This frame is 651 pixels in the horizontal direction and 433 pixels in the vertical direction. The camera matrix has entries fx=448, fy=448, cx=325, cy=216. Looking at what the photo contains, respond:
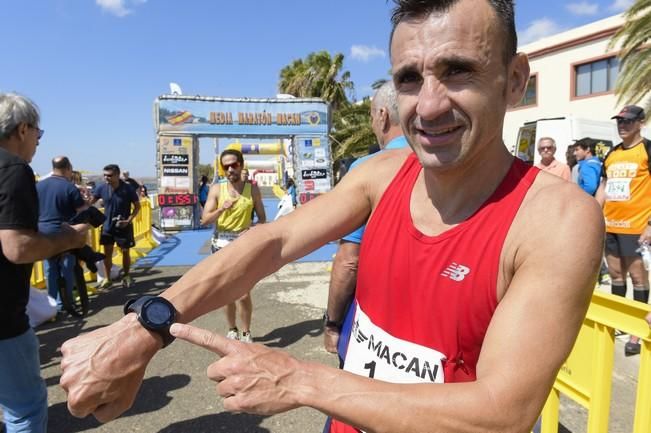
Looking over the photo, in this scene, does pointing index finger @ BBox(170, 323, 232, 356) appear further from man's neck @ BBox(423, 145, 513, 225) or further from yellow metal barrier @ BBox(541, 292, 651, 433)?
yellow metal barrier @ BBox(541, 292, 651, 433)

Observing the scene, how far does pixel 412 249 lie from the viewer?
1.29 metres

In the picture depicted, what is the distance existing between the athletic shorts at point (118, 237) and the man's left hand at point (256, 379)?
276 inches

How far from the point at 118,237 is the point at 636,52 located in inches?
658

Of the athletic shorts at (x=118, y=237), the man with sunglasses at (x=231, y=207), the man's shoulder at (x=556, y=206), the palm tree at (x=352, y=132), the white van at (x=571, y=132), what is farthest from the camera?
the palm tree at (x=352, y=132)

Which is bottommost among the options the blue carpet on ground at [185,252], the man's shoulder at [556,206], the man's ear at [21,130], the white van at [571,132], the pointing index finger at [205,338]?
the blue carpet on ground at [185,252]

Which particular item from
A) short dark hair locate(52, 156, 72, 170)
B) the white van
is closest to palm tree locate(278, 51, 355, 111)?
the white van

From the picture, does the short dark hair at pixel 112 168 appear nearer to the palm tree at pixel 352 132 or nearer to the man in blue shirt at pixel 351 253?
the man in blue shirt at pixel 351 253

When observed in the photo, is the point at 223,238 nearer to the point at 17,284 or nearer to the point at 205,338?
the point at 17,284

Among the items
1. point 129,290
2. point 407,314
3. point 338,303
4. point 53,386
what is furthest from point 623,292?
point 129,290

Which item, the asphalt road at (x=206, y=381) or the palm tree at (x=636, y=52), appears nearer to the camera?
the asphalt road at (x=206, y=381)

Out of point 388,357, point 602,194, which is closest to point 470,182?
point 388,357

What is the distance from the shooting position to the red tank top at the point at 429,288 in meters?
1.13

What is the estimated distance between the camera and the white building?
1897 centimetres

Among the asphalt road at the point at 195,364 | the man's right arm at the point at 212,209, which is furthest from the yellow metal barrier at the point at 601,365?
the man's right arm at the point at 212,209
